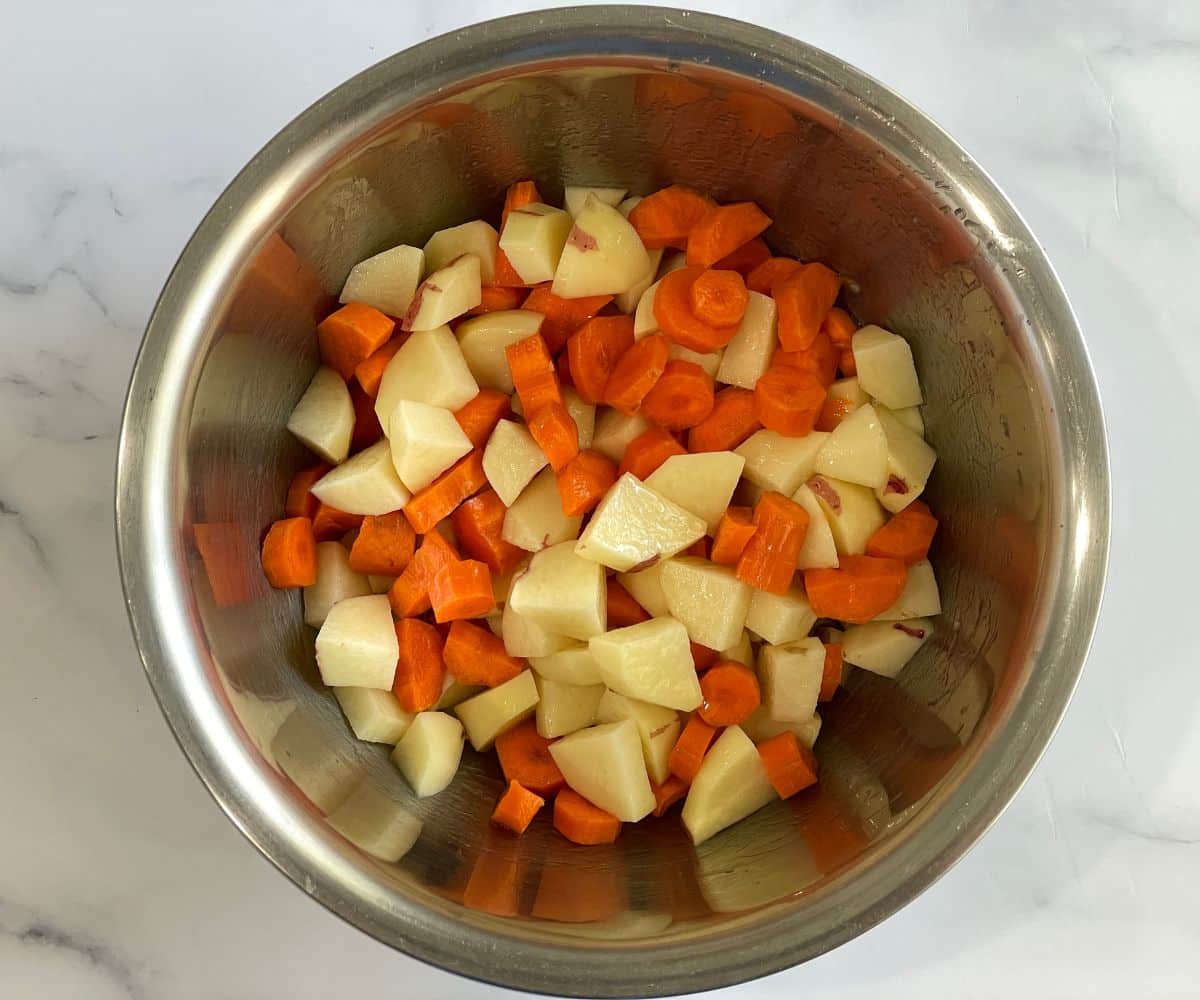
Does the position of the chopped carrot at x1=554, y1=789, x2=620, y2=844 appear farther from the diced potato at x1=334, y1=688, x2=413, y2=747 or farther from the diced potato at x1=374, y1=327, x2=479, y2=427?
the diced potato at x1=374, y1=327, x2=479, y2=427

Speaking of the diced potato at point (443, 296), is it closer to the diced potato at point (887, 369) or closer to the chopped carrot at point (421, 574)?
the chopped carrot at point (421, 574)

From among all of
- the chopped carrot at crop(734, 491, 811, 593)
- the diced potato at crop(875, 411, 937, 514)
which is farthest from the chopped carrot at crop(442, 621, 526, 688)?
the diced potato at crop(875, 411, 937, 514)

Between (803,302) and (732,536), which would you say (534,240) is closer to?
(803,302)

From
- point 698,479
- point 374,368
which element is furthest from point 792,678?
point 374,368

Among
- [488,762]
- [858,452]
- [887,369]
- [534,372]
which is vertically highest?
[887,369]

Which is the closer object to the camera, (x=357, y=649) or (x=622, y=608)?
(x=357, y=649)
